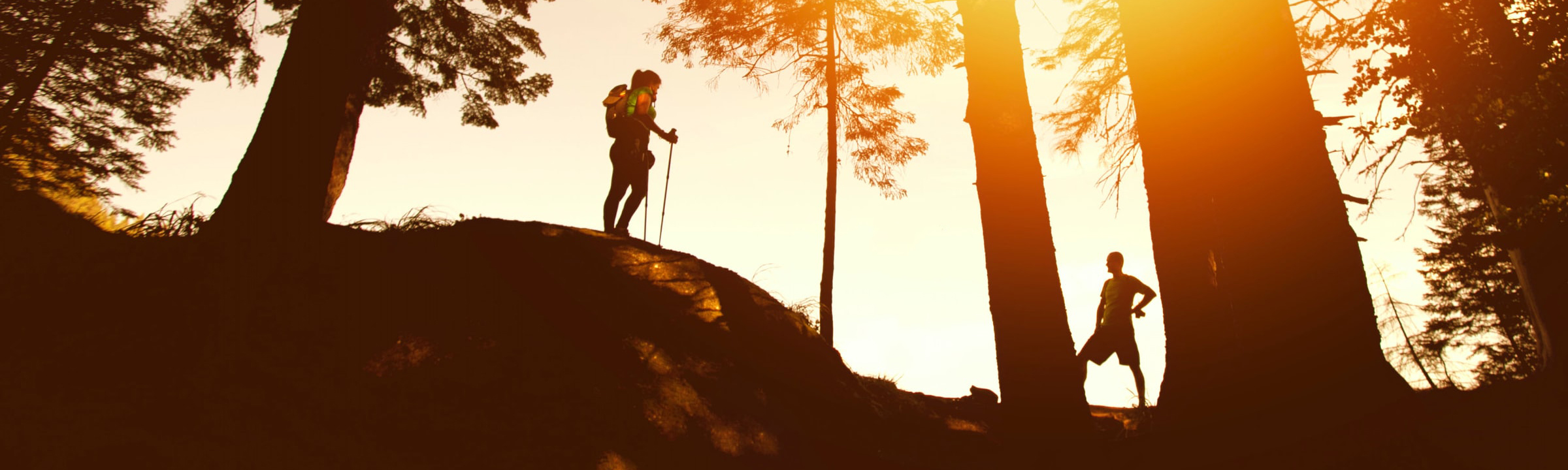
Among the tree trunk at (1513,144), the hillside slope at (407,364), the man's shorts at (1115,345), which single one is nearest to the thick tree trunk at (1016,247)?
the hillside slope at (407,364)

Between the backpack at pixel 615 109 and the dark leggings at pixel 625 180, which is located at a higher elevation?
the backpack at pixel 615 109

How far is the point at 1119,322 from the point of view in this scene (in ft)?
20.7

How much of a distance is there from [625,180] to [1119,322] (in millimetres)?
4958

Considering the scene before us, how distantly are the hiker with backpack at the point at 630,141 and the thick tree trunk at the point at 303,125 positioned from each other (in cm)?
207

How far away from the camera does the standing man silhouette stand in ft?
20.6

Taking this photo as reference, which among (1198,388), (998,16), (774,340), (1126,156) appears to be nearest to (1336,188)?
(1198,388)

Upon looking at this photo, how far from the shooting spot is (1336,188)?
6.73 ft

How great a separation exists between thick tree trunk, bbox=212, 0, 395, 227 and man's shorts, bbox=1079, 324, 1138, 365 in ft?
21.9

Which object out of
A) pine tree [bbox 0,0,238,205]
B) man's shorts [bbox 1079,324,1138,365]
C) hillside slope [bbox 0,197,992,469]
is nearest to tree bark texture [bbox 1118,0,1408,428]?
hillside slope [bbox 0,197,992,469]

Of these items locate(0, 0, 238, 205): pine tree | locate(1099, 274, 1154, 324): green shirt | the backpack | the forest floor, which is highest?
locate(0, 0, 238, 205): pine tree

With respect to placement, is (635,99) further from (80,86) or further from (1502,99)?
(80,86)

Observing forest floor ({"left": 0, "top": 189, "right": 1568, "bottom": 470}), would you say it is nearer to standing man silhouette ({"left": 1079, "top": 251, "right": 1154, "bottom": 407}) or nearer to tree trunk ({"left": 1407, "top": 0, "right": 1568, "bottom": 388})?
standing man silhouette ({"left": 1079, "top": 251, "right": 1154, "bottom": 407})

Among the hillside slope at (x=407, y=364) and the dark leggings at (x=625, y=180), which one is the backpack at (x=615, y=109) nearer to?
the dark leggings at (x=625, y=180)

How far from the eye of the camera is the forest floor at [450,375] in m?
2.54
